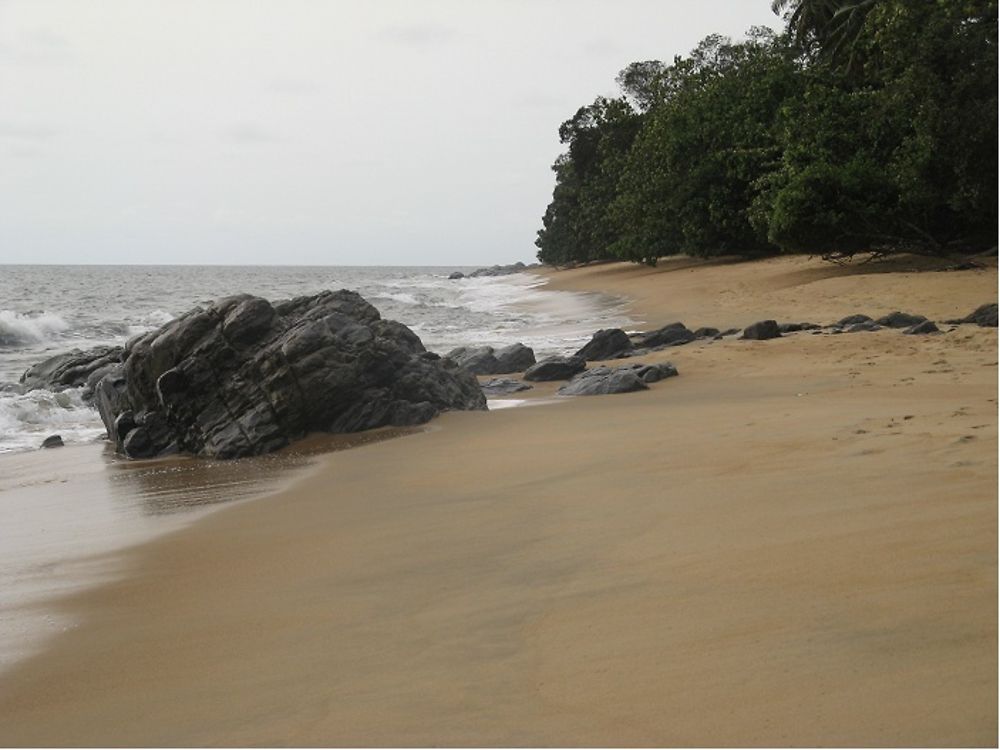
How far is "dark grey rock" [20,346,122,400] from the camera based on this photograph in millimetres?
17359

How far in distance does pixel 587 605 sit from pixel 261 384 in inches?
275

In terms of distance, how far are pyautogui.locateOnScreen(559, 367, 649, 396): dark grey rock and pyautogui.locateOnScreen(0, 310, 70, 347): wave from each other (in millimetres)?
22381

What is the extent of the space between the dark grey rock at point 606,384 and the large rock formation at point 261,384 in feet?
3.87

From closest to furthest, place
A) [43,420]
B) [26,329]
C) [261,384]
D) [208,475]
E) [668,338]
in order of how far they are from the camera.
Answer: [208,475] → [261,384] → [43,420] → [668,338] → [26,329]

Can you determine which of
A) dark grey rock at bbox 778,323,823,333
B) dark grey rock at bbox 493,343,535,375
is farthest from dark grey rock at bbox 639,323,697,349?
dark grey rock at bbox 493,343,535,375

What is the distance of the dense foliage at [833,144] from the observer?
2147 cm

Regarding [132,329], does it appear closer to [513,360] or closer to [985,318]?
[513,360]

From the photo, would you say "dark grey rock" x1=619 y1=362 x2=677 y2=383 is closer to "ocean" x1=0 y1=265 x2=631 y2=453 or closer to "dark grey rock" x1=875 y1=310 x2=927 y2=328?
"dark grey rock" x1=875 y1=310 x2=927 y2=328

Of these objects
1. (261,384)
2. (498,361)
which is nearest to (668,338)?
(498,361)

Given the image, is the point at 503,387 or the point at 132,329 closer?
the point at 503,387

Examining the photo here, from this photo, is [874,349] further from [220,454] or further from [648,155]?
[648,155]

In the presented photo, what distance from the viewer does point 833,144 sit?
26953mm

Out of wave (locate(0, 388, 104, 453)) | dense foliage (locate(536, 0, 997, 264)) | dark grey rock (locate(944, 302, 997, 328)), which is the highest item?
dense foliage (locate(536, 0, 997, 264))

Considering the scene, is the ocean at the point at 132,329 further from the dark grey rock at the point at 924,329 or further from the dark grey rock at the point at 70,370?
the dark grey rock at the point at 924,329
